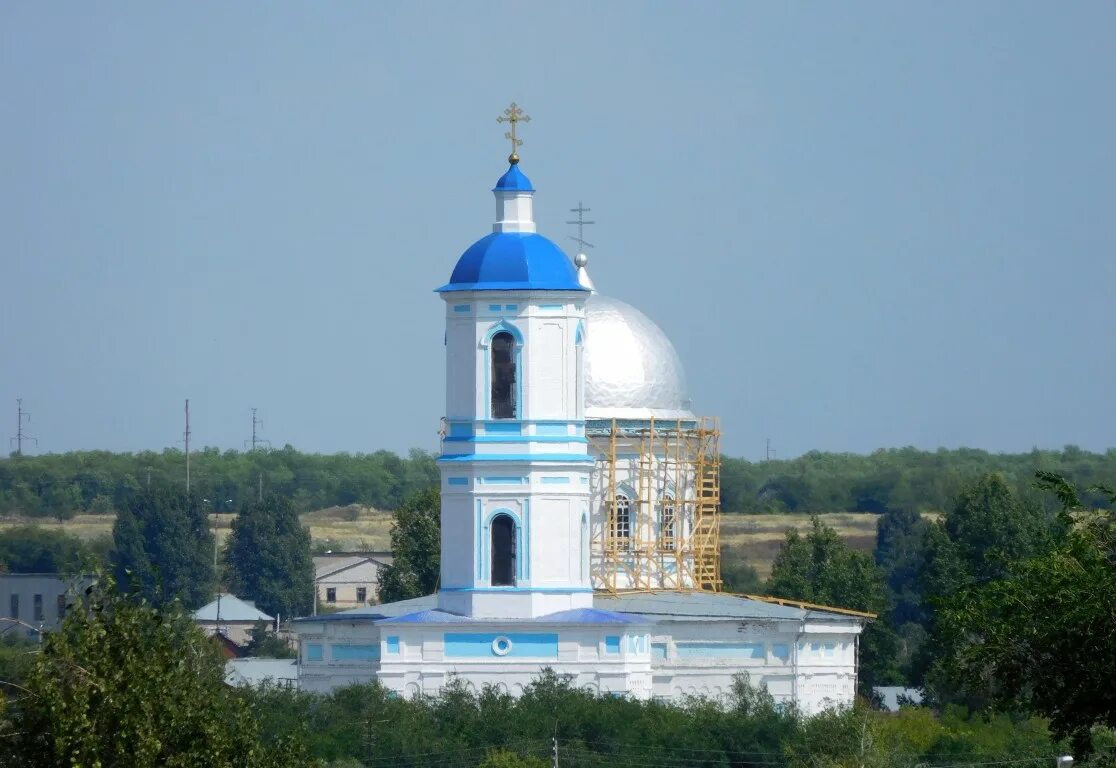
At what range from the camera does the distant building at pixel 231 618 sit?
68.6 metres

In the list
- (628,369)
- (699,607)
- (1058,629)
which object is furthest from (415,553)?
(1058,629)

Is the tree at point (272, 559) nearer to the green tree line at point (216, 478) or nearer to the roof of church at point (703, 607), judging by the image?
the green tree line at point (216, 478)

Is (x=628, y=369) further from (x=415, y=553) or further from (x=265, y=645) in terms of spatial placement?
(x=265, y=645)

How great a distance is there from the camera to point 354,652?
39781 millimetres

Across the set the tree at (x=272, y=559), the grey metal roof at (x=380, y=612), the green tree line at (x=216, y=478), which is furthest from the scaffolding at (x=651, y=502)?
the green tree line at (x=216, y=478)

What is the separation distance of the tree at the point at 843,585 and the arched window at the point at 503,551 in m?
12.2

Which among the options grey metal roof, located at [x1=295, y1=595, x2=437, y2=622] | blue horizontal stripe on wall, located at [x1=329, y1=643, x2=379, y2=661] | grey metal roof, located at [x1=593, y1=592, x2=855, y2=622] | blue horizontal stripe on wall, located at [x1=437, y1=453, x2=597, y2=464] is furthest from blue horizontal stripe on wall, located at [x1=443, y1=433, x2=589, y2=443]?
blue horizontal stripe on wall, located at [x1=329, y1=643, x2=379, y2=661]

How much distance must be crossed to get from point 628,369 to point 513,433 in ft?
22.6

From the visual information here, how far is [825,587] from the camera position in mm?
53125

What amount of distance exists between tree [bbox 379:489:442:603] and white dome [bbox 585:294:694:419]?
7.01m

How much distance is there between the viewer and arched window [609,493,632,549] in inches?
1777

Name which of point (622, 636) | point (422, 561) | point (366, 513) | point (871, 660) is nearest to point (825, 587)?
point (871, 660)

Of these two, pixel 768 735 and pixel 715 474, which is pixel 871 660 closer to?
pixel 715 474

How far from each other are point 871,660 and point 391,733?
1725 centimetres
